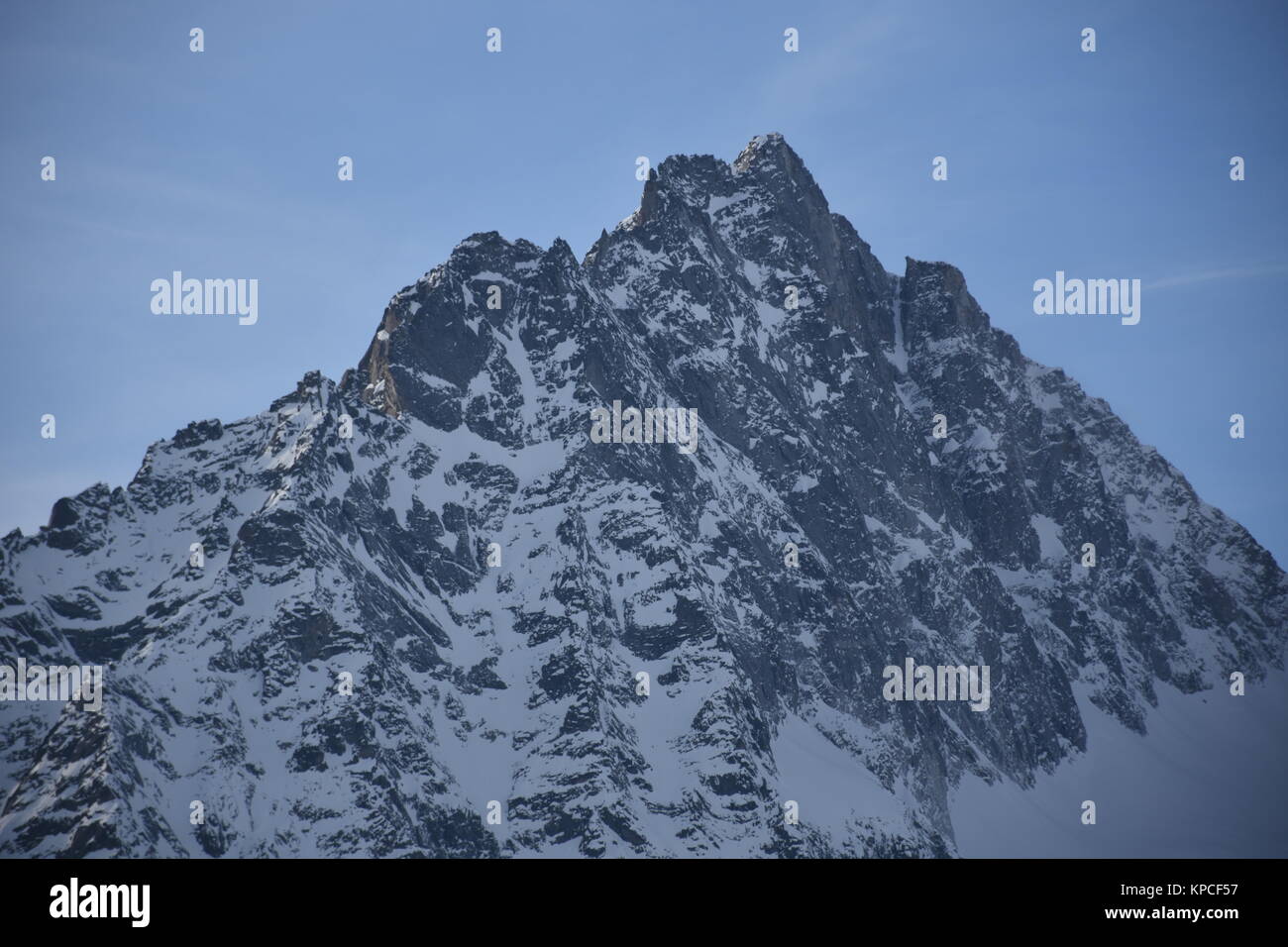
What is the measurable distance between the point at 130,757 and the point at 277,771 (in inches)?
560

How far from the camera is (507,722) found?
19838 centimetres

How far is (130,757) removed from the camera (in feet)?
543

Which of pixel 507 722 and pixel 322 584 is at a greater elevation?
pixel 322 584
